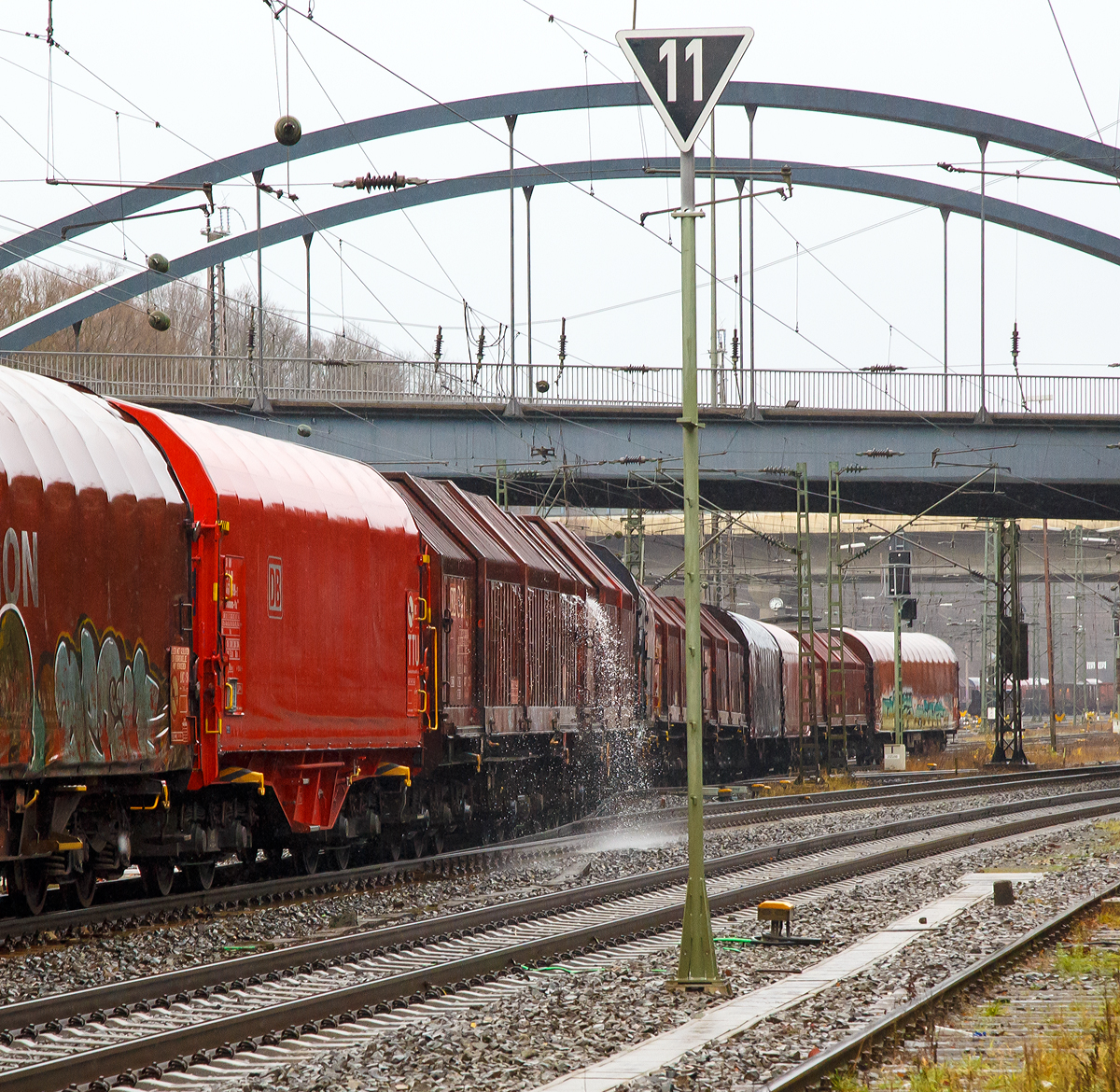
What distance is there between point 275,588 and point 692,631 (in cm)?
511

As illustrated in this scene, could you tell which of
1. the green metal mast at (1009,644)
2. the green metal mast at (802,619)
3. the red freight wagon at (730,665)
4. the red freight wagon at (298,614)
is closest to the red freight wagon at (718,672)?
the red freight wagon at (730,665)

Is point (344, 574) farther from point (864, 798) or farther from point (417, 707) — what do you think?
point (864, 798)

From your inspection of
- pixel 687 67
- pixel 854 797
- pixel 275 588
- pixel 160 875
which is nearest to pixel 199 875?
pixel 160 875

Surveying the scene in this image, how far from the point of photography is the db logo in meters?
13.9

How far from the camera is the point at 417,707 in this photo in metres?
17.1

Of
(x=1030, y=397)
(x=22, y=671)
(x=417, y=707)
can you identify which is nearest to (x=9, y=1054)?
(x=22, y=671)

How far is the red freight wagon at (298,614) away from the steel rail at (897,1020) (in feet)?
20.7

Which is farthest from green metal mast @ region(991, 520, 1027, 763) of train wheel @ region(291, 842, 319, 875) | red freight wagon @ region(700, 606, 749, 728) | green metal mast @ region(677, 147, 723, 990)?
green metal mast @ region(677, 147, 723, 990)

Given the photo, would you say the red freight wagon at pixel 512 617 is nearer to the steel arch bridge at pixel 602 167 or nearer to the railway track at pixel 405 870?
the railway track at pixel 405 870

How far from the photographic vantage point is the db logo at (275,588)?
13945 millimetres

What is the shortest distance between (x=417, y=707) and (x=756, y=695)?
26.8 metres

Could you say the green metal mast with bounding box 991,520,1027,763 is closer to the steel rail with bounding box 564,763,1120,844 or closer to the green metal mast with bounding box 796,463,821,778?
the steel rail with bounding box 564,763,1120,844

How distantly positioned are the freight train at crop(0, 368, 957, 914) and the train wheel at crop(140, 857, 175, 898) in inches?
0.9

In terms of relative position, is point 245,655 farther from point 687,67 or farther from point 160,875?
point 687,67
